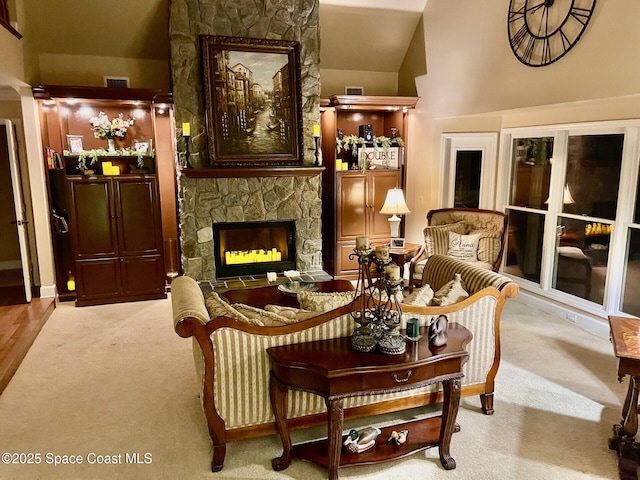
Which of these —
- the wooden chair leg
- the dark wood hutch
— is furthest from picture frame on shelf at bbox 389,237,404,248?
the dark wood hutch

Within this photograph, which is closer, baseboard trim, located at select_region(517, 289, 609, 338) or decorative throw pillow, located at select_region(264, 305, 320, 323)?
decorative throw pillow, located at select_region(264, 305, 320, 323)

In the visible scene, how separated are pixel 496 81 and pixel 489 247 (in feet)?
6.17

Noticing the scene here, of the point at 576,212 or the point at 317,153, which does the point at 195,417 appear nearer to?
the point at 317,153

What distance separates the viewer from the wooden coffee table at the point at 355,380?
7.95ft

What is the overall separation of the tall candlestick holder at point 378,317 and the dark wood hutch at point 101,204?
12.6ft

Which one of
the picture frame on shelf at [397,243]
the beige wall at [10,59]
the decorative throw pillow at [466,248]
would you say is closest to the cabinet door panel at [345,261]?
the picture frame on shelf at [397,243]

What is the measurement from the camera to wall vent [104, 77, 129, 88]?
607 cm

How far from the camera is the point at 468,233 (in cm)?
570

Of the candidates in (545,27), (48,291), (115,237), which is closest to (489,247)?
→ (545,27)

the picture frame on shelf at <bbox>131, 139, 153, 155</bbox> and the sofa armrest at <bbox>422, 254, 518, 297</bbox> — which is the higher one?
the picture frame on shelf at <bbox>131, 139, 153, 155</bbox>

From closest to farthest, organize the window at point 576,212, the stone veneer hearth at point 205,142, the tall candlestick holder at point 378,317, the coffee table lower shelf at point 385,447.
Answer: the tall candlestick holder at point 378,317
the coffee table lower shelf at point 385,447
the window at point 576,212
the stone veneer hearth at point 205,142

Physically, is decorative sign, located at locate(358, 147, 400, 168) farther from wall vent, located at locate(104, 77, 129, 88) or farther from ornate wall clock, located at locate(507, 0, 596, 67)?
wall vent, located at locate(104, 77, 129, 88)

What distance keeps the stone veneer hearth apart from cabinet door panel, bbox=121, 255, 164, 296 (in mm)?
353

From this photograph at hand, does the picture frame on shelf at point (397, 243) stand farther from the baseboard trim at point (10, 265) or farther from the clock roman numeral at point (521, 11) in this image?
the baseboard trim at point (10, 265)
